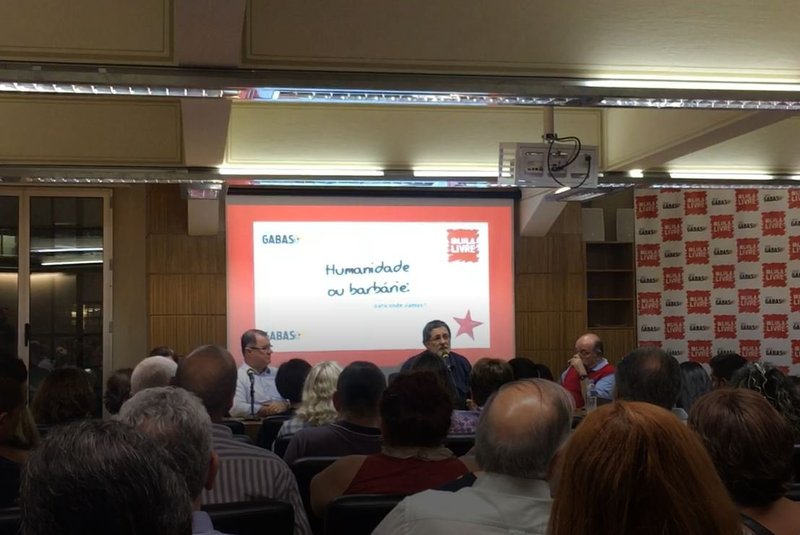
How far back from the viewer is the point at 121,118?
277 inches

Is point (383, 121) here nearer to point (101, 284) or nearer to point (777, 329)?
point (101, 284)

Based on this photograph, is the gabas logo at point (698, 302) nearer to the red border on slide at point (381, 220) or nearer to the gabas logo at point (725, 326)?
the gabas logo at point (725, 326)

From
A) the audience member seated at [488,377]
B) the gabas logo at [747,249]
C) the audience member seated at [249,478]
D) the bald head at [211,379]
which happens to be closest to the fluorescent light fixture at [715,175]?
the gabas logo at [747,249]

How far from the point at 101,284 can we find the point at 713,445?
27.9 ft

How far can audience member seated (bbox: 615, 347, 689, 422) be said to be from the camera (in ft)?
Result: 11.2

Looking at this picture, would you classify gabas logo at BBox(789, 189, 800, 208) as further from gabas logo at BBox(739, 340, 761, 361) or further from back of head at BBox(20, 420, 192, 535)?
back of head at BBox(20, 420, 192, 535)

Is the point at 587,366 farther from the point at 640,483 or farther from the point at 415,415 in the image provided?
the point at 640,483

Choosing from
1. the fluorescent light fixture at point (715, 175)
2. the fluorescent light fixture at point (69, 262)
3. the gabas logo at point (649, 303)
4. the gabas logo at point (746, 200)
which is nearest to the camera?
the fluorescent light fixture at point (715, 175)

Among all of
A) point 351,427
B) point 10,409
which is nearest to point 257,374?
point 351,427

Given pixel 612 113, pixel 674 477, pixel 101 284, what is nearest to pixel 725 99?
pixel 612 113

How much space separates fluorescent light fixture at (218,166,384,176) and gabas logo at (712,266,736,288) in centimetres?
→ 468

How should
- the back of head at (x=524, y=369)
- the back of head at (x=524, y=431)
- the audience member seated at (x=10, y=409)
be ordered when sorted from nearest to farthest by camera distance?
the back of head at (x=524, y=431)
the audience member seated at (x=10, y=409)
the back of head at (x=524, y=369)

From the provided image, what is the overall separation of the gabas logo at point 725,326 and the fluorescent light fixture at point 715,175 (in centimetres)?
225

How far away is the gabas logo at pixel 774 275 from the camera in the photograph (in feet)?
32.1
